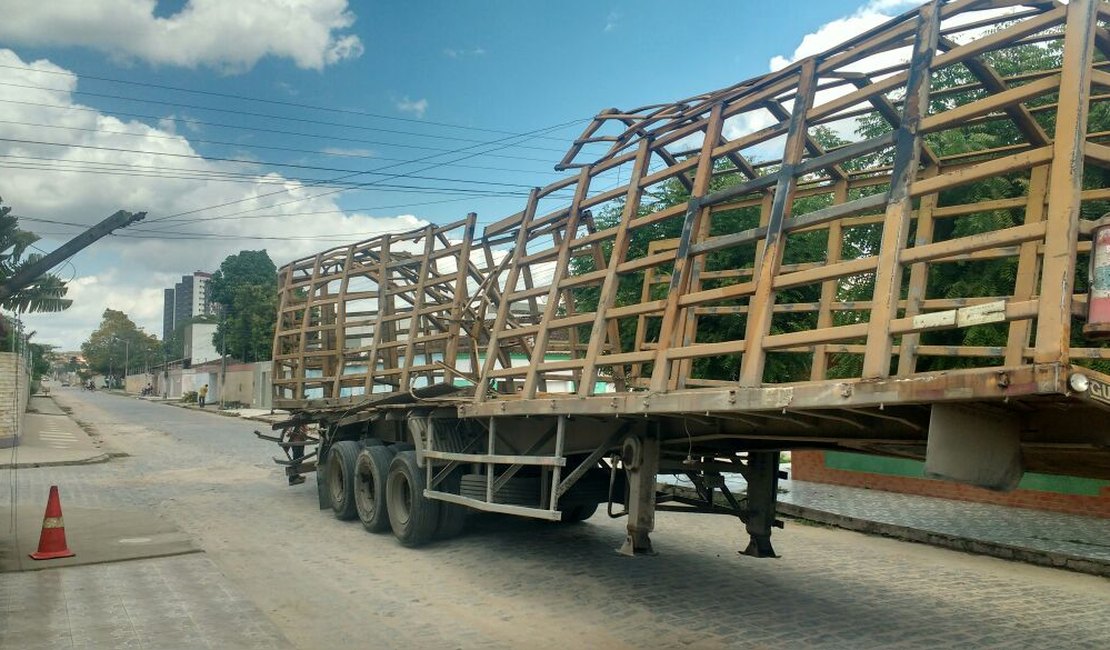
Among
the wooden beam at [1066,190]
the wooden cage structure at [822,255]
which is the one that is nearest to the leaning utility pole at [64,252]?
the wooden cage structure at [822,255]

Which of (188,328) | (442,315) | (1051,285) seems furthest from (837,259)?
(188,328)

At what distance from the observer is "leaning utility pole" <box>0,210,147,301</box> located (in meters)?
8.36

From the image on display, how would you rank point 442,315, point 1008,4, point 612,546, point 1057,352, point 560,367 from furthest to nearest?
point 442,315, point 612,546, point 560,367, point 1008,4, point 1057,352

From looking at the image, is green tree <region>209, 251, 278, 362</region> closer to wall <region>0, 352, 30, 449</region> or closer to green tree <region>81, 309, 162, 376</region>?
wall <region>0, 352, 30, 449</region>

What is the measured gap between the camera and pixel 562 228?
848 centimetres

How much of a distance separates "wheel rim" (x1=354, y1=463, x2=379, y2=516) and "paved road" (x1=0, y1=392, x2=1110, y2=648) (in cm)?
34

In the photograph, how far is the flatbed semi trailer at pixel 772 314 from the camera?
3977mm

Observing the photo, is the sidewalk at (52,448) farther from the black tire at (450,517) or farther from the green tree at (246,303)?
the green tree at (246,303)

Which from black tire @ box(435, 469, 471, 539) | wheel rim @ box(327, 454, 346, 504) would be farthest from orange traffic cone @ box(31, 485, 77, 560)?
black tire @ box(435, 469, 471, 539)

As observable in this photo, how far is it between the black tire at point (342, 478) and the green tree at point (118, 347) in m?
121

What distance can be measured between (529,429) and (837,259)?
10.3 feet

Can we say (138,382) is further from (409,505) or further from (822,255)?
(822,255)

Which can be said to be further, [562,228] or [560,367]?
[562,228]

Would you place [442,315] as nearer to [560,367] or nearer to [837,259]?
[560,367]
